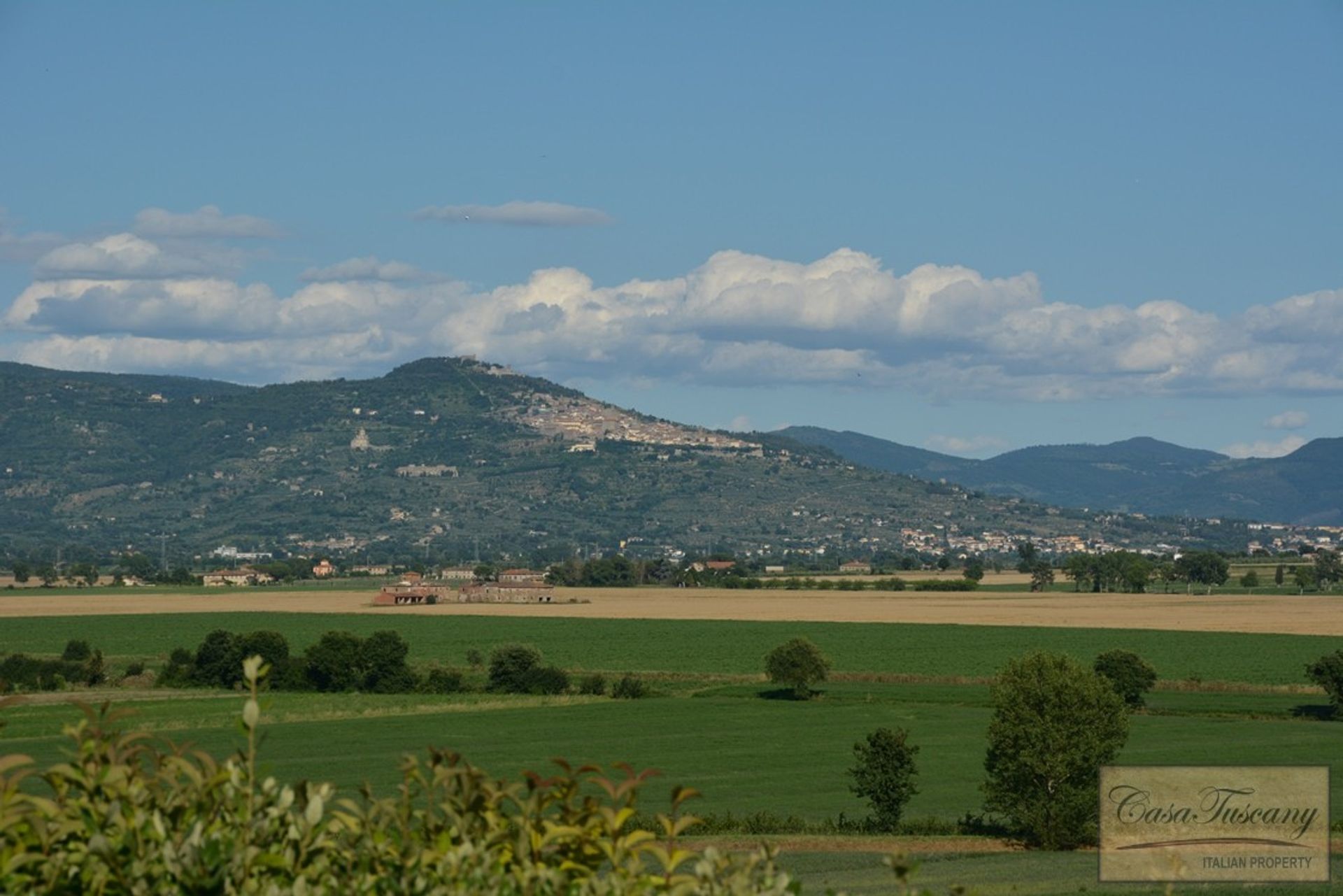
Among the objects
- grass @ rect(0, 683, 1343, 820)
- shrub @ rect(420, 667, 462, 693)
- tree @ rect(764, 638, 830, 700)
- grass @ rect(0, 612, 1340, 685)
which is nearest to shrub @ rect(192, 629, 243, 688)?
grass @ rect(0, 683, 1343, 820)

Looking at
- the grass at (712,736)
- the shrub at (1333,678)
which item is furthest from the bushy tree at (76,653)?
the shrub at (1333,678)

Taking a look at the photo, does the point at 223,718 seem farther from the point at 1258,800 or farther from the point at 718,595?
the point at 718,595

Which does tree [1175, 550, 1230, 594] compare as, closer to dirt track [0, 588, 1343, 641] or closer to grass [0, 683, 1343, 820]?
dirt track [0, 588, 1343, 641]

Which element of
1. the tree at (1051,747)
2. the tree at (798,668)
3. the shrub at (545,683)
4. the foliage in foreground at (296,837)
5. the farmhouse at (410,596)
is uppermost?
the foliage in foreground at (296,837)

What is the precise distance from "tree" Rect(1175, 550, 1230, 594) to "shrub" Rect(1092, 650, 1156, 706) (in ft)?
398

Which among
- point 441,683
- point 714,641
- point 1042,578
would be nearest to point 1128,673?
point 441,683

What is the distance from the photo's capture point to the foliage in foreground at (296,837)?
614cm

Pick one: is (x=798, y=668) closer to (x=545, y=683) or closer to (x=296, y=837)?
(x=545, y=683)

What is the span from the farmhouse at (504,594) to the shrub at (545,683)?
277 ft

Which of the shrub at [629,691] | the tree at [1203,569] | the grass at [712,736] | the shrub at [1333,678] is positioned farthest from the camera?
the tree at [1203,569]

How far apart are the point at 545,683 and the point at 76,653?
95.2ft

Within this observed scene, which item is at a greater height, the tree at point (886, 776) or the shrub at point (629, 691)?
the tree at point (886, 776)

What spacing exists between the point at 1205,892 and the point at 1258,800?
5.26 feet

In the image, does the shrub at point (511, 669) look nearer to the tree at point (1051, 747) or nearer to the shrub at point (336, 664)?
the shrub at point (336, 664)
